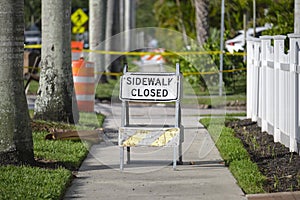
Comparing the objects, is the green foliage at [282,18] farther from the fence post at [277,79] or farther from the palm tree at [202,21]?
the fence post at [277,79]

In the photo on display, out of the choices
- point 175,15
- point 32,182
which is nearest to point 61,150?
point 32,182

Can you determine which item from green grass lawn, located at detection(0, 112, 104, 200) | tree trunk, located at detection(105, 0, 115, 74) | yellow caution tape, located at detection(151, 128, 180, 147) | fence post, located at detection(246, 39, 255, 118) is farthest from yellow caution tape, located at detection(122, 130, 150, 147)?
tree trunk, located at detection(105, 0, 115, 74)

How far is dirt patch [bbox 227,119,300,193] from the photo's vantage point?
9438 mm

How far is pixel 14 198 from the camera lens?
8516 millimetres

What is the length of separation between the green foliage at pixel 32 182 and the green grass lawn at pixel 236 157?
6.50 feet

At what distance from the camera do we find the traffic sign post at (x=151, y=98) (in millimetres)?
10508

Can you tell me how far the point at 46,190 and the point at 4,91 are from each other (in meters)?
1.86

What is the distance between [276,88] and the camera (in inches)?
510

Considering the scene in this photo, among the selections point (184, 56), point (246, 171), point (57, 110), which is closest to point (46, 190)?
point (246, 171)

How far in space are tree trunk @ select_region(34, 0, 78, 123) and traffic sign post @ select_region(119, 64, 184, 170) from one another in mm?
4201

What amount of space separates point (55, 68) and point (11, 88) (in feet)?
14.7

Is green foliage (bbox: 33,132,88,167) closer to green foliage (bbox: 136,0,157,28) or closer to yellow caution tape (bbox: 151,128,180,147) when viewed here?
yellow caution tape (bbox: 151,128,180,147)

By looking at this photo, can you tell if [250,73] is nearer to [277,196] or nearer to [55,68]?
[55,68]

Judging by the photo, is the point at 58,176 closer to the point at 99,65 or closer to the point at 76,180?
the point at 76,180
